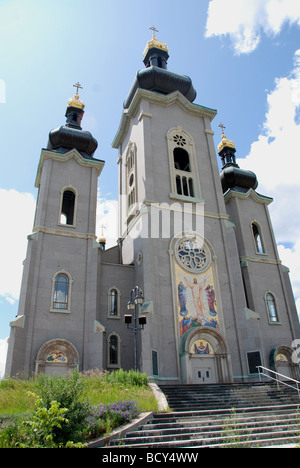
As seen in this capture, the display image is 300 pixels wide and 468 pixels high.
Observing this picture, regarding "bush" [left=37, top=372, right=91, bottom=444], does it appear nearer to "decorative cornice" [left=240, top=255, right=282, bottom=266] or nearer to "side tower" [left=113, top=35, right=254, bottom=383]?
"side tower" [left=113, top=35, right=254, bottom=383]

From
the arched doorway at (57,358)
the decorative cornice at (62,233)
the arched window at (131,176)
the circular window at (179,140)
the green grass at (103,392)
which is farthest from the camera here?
the circular window at (179,140)

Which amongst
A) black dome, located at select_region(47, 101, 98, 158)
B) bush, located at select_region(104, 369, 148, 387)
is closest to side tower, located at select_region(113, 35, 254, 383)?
black dome, located at select_region(47, 101, 98, 158)

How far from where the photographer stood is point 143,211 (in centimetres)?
2336

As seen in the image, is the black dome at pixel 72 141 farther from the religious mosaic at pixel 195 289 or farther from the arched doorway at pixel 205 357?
the arched doorway at pixel 205 357

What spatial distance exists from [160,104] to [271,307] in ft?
56.5

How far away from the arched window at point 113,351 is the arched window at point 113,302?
129cm

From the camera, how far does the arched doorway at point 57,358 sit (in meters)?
18.7

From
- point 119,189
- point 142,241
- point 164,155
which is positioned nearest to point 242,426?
point 142,241

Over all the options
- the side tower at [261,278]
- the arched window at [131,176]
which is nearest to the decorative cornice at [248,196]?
the side tower at [261,278]

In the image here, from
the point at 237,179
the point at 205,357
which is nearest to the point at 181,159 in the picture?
the point at 237,179

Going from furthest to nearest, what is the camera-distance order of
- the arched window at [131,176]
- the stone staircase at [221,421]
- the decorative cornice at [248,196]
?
the decorative cornice at [248,196] → the arched window at [131,176] → the stone staircase at [221,421]

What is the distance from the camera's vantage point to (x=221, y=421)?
35.4ft

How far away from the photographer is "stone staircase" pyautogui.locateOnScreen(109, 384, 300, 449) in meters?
8.92

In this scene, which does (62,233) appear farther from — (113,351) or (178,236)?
(113,351)
